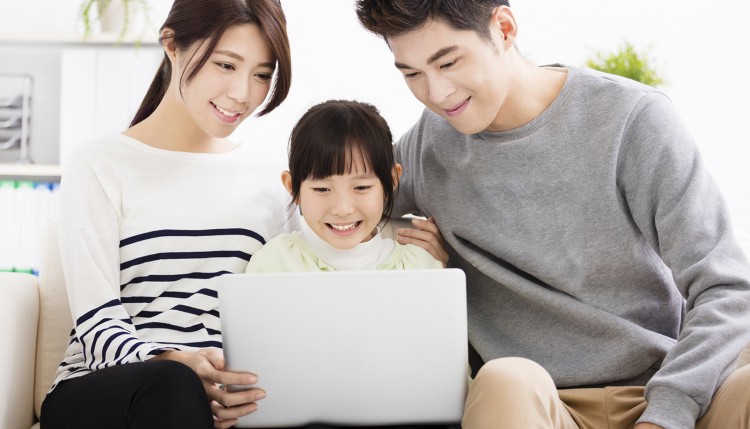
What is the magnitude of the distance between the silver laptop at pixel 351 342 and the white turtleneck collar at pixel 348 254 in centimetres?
41

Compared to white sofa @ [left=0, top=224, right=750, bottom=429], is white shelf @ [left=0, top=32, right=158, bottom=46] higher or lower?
higher

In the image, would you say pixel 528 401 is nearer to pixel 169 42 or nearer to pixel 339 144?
pixel 339 144

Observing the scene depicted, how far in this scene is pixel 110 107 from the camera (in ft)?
9.50

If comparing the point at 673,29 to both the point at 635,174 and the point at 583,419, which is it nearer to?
the point at 635,174

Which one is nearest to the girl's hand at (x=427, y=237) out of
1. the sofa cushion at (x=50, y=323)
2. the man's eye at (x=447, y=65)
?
the man's eye at (x=447, y=65)

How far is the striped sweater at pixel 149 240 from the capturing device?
1432 millimetres

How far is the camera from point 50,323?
5.16 feet

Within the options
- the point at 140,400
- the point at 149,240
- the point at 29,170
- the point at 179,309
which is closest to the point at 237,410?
the point at 140,400

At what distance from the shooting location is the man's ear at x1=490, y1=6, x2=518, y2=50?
4.84 feet

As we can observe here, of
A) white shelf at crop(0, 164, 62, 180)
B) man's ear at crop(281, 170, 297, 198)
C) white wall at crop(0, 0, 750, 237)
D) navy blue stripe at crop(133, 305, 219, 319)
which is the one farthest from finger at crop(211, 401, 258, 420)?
white wall at crop(0, 0, 750, 237)

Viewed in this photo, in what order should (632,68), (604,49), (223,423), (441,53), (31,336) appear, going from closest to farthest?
(223,423), (441,53), (31,336), (632,68), (604,49)

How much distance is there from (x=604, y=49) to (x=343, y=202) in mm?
2078

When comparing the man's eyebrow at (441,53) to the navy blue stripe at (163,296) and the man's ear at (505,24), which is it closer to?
the man's ear at (505,24)

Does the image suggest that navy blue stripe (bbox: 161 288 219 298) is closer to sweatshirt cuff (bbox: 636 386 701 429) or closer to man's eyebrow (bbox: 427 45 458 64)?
man's eyebrow (bbox: 427 45 458 64)
